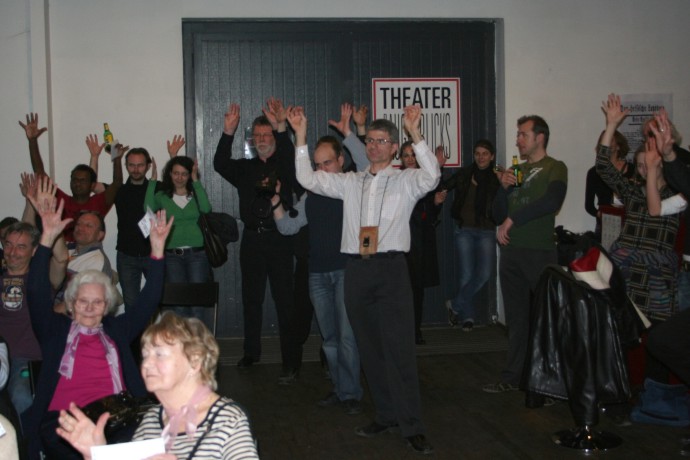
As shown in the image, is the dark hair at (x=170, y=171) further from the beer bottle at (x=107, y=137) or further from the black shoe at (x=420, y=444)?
the black shoe at (x=420, y=444)

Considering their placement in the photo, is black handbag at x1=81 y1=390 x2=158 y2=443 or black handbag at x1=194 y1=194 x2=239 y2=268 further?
black handbag at x1=194 y1=194 x2=239 y2=268

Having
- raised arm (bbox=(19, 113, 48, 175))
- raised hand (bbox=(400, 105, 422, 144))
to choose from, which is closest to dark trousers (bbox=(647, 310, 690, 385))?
raised hand (bbox=(400, 105, 422, 144))

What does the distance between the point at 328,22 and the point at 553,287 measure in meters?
4.06

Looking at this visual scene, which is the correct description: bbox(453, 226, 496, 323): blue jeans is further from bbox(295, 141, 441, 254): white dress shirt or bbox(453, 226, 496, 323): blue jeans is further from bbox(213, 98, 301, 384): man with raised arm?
bbox(295, 141, 441, 254): white dress shirt

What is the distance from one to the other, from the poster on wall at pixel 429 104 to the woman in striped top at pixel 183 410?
212 inches

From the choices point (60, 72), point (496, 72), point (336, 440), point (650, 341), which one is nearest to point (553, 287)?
point (650, 341)

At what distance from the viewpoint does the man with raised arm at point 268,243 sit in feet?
20.6

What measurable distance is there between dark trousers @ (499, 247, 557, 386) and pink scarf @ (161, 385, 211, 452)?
3.36m

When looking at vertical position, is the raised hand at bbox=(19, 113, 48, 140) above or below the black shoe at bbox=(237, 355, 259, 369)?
above

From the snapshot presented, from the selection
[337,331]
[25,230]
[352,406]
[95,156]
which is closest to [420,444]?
[352,406]

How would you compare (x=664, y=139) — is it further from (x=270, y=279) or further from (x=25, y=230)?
(x=25, y=230)

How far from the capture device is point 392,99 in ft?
26.1

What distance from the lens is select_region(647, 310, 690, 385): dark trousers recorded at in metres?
4.49

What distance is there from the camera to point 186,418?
8.41 ft
